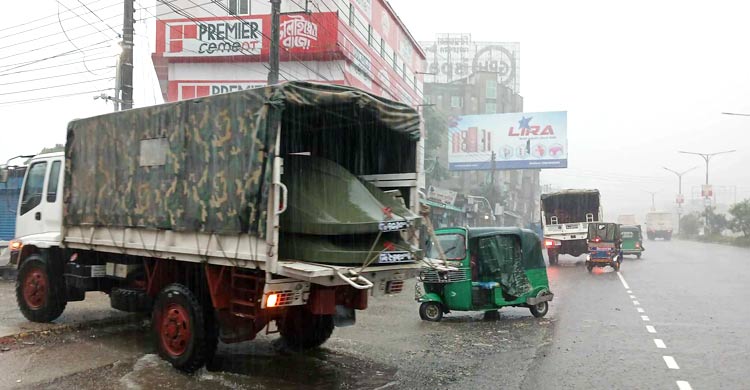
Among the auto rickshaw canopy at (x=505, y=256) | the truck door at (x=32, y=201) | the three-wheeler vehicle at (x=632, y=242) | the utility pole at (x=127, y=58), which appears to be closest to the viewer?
the truck door at (x=32, y=201)

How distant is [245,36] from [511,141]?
26.0 m

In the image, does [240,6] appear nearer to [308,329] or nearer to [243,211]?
[308,329]

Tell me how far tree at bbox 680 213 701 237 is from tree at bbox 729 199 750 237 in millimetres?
37421

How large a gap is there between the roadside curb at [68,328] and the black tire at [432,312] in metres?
4.63

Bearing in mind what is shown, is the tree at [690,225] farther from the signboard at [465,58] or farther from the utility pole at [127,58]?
the utility pole at [127,58]

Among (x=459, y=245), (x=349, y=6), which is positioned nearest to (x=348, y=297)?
(x=459, y=245)

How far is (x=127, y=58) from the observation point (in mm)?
13891

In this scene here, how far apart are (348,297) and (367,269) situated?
3.18ft

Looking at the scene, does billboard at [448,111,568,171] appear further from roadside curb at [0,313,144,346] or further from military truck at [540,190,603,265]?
roadside curb at [0,313,144,346]

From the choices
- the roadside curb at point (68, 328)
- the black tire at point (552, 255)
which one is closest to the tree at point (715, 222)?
the black tire at point (552, 255)

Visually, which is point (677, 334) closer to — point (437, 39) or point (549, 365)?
point (549, 365)

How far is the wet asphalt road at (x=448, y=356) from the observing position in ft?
21.5

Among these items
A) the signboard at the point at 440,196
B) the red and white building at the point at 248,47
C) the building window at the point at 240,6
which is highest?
the building window at the point at 240,6

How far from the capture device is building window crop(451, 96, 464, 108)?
238 ft
